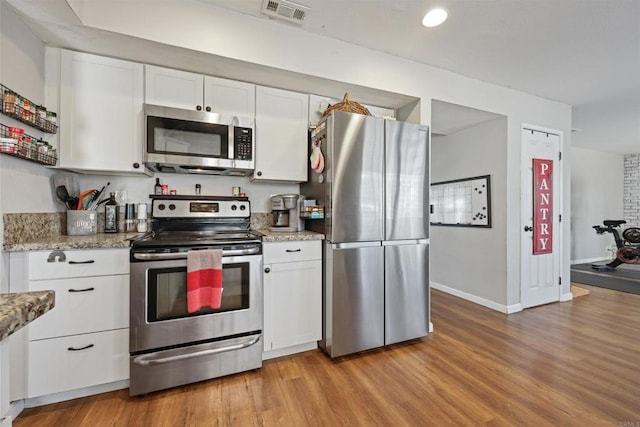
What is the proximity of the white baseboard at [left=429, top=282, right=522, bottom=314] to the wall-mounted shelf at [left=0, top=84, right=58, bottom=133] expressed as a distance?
14.5 ft

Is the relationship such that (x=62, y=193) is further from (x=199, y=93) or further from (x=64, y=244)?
(x=199, y=93)

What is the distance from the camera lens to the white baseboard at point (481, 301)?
3161mm

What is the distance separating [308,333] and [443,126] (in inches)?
119

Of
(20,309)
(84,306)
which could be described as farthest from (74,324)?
(20,309)

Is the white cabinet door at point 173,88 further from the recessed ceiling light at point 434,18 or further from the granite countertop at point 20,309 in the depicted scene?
the granite countertop at point 20,309

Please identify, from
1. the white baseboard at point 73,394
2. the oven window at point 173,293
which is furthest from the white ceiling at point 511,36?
the white baseboard at point 73,394

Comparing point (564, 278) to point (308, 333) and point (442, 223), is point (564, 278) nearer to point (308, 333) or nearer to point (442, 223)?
point (442, 223)

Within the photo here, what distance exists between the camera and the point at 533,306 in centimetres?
336

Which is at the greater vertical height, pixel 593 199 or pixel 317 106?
pixel 317 106

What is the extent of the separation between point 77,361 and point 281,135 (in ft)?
6.80

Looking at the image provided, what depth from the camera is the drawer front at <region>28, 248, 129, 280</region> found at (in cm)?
156

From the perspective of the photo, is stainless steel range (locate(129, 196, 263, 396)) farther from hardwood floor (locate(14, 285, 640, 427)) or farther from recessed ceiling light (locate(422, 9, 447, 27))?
recessed ceiling light (locate(422, 9, 447, 27))

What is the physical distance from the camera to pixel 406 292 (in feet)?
7.82

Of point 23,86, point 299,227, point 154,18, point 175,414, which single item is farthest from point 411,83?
point 175,414
